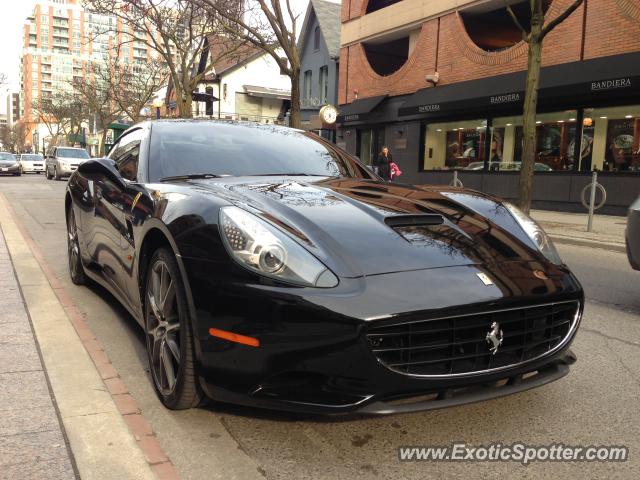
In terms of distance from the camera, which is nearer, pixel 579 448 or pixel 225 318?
pixel 225 318

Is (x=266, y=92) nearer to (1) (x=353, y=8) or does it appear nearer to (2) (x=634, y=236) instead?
(1) (x=353, y=8)

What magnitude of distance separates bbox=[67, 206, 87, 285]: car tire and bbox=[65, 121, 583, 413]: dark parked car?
82.0 inches

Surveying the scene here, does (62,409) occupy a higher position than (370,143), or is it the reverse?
(370,143)

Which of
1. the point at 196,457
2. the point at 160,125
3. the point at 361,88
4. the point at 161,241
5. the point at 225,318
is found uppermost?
the point at 361,88

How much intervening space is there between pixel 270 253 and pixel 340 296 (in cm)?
36

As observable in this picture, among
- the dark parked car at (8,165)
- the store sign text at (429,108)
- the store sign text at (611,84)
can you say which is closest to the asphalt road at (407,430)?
the store sign text at (611,84)

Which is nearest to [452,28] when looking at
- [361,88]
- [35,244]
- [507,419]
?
[361,88]

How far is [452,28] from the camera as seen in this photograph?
65.6 ft

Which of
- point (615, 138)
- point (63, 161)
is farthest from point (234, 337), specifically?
point (63, 161)

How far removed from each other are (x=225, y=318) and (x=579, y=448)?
5.40ft

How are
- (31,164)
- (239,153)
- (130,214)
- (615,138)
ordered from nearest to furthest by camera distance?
1. (130,214)
2. (239,153)
3. (615,138)
4. (31,164)

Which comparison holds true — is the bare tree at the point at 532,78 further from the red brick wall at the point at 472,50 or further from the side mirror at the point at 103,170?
the side mirror at the point at 103,170

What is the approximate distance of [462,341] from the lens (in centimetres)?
225

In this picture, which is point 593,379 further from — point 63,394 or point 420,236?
point 63,394
